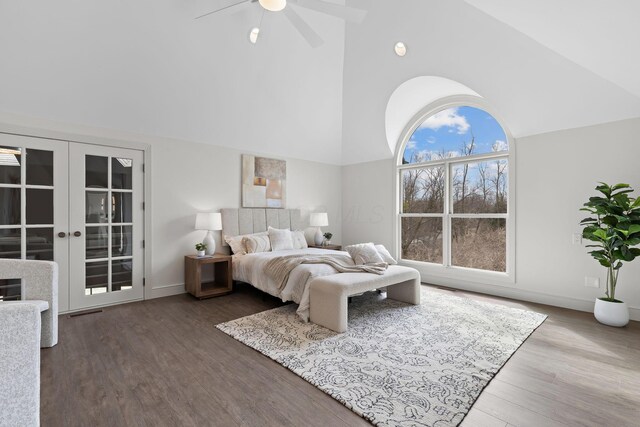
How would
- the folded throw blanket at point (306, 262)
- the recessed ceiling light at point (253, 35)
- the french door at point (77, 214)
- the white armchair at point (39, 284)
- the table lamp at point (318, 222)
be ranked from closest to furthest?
the white armchair at point (39, 284) → the french door at point (77, 214) → the folded throw blanket at point (306, 262) → the recessed ceiling light at point (253, 35) → the table lamp at point (318, 222)

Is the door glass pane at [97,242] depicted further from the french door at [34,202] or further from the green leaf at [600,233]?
the green leaf at [600,233]

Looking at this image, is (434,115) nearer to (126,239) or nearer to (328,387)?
(328,387)

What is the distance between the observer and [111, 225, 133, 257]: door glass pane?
398 centimetres

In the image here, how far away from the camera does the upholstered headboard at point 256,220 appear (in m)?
4.86

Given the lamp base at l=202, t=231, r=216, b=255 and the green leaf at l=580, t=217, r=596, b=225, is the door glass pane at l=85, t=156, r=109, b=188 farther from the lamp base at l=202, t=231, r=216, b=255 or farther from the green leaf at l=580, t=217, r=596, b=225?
the green leaf at l=580, t=217, r=596, b=225

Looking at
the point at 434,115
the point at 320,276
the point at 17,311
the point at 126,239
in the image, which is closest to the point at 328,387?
the point at 320,276

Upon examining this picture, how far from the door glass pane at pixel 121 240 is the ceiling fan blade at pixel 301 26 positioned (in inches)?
128

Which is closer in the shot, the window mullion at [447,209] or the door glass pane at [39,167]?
the door glass pane at [39,167]

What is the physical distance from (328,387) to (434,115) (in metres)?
4.72

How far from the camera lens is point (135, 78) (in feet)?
11.8

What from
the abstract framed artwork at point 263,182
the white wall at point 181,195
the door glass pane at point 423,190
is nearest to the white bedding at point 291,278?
the white wall at point 181,195

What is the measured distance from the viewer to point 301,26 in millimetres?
3061

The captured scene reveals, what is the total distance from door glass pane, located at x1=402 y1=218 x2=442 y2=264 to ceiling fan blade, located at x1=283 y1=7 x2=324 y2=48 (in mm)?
3549

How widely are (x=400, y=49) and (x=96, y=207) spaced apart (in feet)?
14.6
